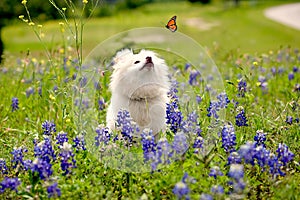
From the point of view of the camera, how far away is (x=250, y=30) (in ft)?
55.1

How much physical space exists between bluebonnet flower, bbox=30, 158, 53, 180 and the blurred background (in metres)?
7.94

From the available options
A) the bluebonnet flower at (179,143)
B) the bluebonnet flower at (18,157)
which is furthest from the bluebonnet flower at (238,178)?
the bluebonnet flower at (18,157)

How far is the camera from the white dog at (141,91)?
444 centimetres

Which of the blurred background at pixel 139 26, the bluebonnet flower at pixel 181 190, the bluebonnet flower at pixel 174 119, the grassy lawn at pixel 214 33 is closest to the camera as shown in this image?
the bluebonnet flower at pixel 181 190

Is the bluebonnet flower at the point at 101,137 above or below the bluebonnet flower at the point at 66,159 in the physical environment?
Answer: above

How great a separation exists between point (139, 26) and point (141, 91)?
14.8 meters

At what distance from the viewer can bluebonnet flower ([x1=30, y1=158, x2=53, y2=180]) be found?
3.26m

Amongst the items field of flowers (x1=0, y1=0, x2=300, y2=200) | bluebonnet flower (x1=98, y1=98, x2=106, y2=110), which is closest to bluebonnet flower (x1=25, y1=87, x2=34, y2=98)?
field of flowers (x1=0, y1=0, x2=300, y2=200)

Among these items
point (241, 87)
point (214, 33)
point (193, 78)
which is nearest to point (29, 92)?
point (193, 78)

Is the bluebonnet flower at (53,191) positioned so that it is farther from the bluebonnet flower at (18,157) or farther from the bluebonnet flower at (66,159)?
the bluebonnet flower at (18,157)

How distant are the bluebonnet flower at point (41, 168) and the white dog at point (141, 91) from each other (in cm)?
128

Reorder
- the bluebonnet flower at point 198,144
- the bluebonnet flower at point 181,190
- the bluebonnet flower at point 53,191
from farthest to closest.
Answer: the bluebonnet flower at point 198,144, the bluebonnet flower at point 53,191, the bluebonnet flower at point 181,190

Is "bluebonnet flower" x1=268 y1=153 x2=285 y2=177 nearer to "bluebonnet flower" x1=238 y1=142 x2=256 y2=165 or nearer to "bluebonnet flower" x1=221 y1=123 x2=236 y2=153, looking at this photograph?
"bluebonnet flower" x1=238 y1=142 x2=256 y2=165

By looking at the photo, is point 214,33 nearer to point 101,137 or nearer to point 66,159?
point 101,137
